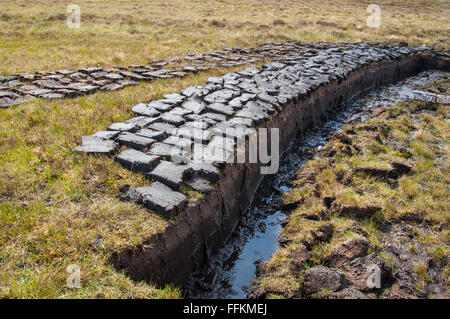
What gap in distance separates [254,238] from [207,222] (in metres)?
0.83

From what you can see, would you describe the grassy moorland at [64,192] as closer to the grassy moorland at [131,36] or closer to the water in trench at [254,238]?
the grassy moorland at [131,36]

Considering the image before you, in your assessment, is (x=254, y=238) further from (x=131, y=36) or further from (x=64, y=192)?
(x=131, y=36)

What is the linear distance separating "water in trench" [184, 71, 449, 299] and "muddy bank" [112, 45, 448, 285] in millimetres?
116

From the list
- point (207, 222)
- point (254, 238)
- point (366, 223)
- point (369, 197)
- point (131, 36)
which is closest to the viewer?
point (207, 222)

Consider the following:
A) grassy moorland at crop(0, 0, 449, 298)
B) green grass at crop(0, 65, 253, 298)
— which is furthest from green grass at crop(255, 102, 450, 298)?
grassy moorland at crop(0, 0, 449, 298)

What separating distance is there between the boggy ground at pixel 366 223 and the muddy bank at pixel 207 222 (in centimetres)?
64

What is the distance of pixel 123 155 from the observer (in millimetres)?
4113

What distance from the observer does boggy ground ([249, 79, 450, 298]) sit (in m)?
3.32

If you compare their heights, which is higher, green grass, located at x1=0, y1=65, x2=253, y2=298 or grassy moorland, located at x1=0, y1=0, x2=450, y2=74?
grassy moorland, located at x1=0, y1=0, x2=450, y2=74

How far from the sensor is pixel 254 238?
→ 4395 mm

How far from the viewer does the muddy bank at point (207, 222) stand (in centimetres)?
312

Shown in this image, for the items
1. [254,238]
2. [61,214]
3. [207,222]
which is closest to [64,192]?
[61,214]

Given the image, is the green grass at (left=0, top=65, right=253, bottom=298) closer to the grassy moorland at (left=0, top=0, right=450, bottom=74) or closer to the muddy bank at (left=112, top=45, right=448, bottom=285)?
the muddy bank at (left=112, top=45, right=448, bottom=285)

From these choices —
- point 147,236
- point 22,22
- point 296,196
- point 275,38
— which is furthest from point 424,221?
point 22,22
